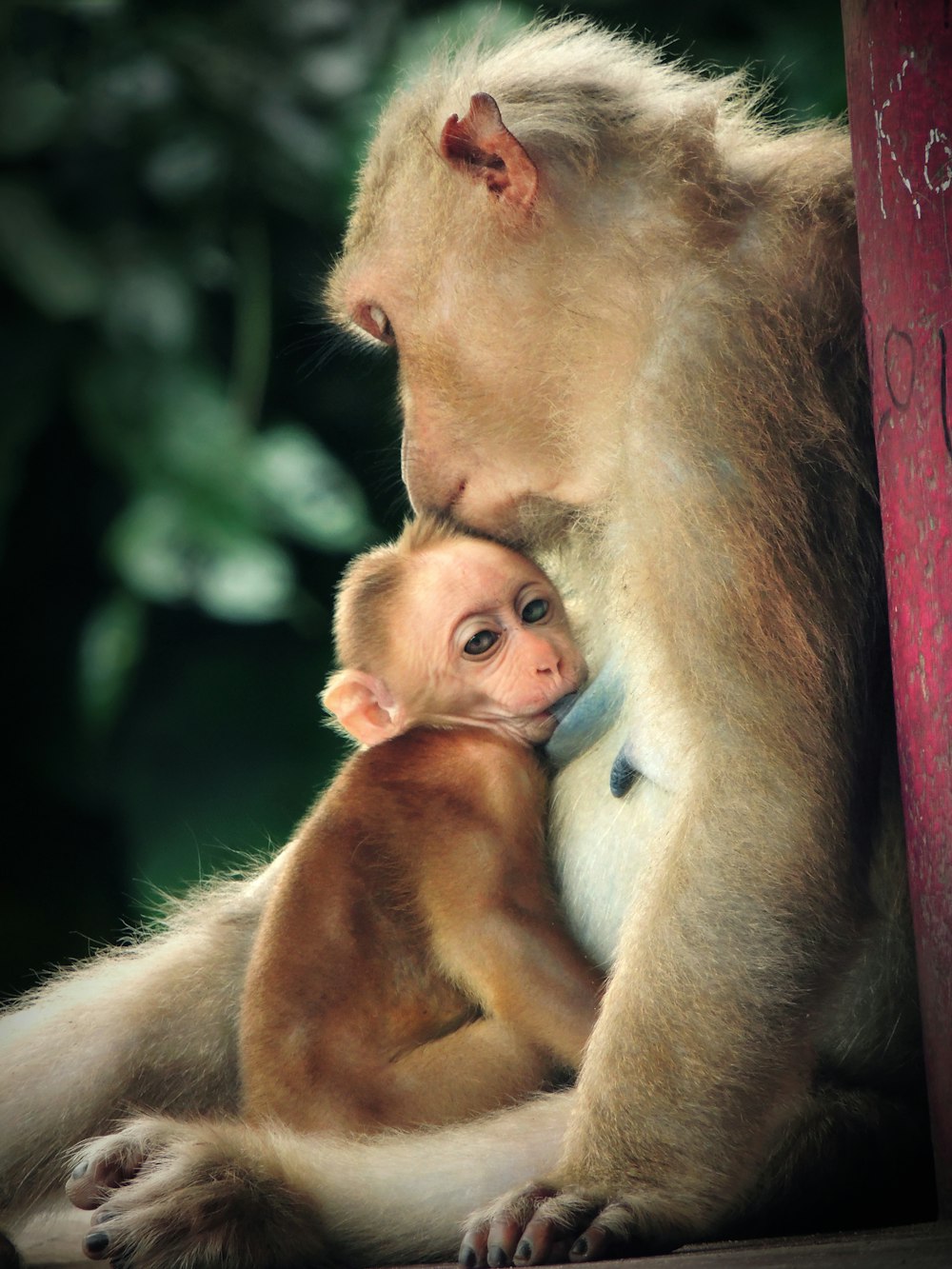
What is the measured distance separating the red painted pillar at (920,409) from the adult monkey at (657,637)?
18cm

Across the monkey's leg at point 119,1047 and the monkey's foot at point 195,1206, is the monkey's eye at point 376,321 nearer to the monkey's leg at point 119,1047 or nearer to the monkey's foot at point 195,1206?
the monkey's leg at point 119,1047

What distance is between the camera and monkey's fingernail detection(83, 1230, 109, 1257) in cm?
201

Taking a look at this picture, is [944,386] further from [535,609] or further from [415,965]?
[415,965]

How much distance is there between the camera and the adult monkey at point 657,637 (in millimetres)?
1918

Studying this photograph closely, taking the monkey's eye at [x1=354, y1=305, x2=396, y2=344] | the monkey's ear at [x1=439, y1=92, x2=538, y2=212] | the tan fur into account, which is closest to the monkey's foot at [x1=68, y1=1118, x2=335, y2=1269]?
the tan fur

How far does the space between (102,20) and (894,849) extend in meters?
3.03

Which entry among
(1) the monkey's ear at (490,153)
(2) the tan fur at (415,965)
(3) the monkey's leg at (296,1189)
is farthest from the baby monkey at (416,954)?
(1) the monkey's ear at (490,153)

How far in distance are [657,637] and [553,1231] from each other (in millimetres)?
709

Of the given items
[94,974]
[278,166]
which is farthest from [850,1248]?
[278,166]

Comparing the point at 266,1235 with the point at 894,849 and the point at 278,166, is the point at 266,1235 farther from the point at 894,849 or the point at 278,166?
the point at 278,166

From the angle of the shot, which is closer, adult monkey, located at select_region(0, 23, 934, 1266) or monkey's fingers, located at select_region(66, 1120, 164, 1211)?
adult monkey, located at select_region(0, 23, 934, 1266)

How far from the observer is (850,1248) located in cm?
158

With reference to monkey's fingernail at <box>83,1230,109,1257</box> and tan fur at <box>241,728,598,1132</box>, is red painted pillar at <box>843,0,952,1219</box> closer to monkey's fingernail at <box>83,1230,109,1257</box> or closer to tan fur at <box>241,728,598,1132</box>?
tan fur at <box>241,728,598,1132</box>

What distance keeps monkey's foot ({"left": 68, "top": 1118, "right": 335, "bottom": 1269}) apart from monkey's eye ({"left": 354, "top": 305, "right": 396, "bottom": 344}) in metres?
1.24
